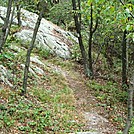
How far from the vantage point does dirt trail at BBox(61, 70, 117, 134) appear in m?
7.50

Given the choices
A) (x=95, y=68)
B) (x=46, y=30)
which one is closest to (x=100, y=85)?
(x=95, y=68)

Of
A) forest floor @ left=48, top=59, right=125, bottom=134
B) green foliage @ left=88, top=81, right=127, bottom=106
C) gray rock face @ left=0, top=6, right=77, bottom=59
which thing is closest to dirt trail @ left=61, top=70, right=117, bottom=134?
forest floor @ left=48, top=59, right=125, bottom=134

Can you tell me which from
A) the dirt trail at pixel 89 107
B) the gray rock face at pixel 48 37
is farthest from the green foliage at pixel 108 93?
the gray rock face at pixel 48 37

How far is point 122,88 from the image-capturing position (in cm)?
1224

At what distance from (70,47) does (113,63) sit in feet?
10.3

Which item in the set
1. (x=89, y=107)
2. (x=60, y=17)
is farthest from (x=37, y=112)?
(x=60, y=17)

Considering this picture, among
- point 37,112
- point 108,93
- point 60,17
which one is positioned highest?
point 60,17

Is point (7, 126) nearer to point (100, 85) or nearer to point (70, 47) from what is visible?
point (100, 85)

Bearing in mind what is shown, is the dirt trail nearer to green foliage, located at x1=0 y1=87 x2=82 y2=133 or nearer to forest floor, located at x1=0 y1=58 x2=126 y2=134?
forest floor, located at x1=0 y1=58 x2=126 y2=134

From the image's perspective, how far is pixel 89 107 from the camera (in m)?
9.26

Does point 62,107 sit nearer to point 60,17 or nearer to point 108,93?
point 108,93

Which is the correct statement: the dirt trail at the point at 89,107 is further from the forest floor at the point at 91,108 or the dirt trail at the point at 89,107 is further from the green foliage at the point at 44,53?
the green foliage at the point at 44,53

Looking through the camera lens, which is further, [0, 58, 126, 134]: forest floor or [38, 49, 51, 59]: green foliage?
[38, 49, 51, 59]: green foliage

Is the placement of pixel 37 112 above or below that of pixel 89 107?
above
